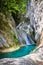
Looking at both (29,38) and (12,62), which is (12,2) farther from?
(12,62)

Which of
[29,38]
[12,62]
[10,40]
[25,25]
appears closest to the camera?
[12,62]

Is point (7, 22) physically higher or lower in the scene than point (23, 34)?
higher

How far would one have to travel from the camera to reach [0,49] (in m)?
20.0

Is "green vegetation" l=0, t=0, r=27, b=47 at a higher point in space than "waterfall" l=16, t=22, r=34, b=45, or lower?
higher

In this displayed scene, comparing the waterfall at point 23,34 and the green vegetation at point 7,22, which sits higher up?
the green vegetation at point 7,22

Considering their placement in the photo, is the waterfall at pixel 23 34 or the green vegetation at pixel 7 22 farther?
the waterfall at pixel 23 34

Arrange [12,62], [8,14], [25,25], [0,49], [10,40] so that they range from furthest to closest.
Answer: [25,25]
[8,14]
[10,40]
[0,49]
[12,62]

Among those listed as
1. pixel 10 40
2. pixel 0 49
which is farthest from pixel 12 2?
pixel 0 49

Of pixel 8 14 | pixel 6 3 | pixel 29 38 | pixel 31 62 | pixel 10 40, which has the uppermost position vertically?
pixel 31 62

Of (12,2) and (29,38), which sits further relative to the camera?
(29,38)

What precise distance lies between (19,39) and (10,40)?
8.60 feet

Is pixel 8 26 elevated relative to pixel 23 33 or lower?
elevated

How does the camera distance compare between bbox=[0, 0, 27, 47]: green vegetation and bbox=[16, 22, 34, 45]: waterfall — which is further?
bbox=[16, 22, 34, 45]: waterfall

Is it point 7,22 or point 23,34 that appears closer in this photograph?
point 7,22
